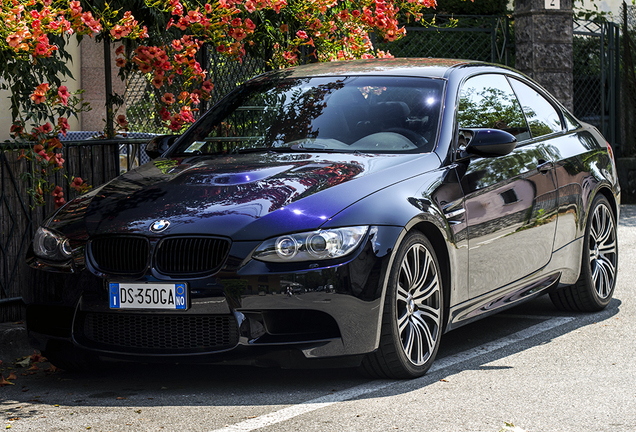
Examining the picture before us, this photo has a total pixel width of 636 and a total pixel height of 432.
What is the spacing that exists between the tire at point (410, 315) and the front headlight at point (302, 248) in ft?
1.17

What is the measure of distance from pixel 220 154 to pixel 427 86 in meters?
1.28

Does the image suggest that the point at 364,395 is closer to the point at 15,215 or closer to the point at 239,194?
the point at 239,194

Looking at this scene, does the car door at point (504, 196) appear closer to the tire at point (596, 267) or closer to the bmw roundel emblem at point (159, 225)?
the tire at point (596, 267)

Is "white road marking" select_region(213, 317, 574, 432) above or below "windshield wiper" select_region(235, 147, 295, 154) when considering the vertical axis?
below

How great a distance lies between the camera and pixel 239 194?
4.89 meters

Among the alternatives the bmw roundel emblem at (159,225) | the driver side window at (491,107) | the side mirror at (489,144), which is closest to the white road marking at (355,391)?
the bmw roundel emblem at (159,225)

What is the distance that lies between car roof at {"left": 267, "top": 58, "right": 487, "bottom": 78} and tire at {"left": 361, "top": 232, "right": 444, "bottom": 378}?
54.7 inches

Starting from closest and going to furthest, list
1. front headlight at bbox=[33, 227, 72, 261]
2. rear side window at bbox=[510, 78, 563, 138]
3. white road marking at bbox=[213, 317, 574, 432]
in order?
white road marking at bbox=[213, 317, 574, 432], front headlight at bbox=[33, 227, 72, 261], rear side window at bbox=[510, 78, 563, 138]

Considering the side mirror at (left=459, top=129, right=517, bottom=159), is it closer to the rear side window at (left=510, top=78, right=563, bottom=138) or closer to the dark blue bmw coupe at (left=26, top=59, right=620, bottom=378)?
the dark blue bmw coupe at (left=26, top=59, right=620, bottom=378)

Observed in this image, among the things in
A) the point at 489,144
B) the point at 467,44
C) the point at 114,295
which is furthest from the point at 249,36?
the point at 467,44

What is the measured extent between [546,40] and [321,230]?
30.4 ft

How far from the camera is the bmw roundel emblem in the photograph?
15.5 feet

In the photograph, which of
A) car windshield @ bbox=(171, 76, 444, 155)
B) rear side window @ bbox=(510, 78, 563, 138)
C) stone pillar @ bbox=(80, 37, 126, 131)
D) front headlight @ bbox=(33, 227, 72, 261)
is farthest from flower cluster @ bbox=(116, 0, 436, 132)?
stone pillar @ bbox=(80, 37, 126, 131)

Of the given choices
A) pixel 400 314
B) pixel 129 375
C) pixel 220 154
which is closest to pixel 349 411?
pixel 400 314
